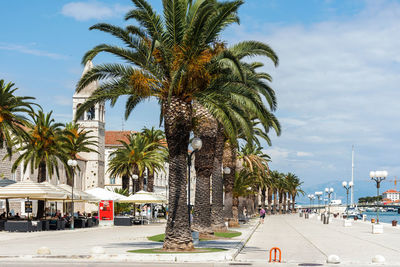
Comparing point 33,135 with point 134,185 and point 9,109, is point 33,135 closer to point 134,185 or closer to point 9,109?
point 9,109

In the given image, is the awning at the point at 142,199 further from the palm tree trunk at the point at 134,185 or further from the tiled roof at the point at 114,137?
the tiled roof at the point at 114,137

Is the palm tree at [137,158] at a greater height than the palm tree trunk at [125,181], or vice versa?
the palm tree at [137,158]

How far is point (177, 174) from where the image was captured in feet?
77.7

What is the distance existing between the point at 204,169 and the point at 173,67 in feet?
36.1

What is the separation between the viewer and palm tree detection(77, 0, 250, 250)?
22828mm

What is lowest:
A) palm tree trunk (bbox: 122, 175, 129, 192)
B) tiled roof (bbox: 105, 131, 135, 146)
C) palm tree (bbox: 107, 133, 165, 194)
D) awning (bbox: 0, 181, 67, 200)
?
awning (bbox: 0, 181, 67, 200)

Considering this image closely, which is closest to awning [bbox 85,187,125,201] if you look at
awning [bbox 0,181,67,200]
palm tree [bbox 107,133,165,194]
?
palm tree [bbox 107,133,165,194]

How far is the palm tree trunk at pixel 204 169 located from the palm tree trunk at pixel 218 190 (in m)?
4.27

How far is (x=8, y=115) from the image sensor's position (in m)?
42.6

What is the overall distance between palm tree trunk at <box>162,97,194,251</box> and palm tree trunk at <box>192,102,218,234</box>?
28.7ft

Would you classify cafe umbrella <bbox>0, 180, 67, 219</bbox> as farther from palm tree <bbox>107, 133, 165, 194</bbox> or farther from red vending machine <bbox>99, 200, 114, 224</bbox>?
palm tree <bbox>107, 133, 165, 194</bbox>

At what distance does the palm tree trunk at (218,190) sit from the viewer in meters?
38.5

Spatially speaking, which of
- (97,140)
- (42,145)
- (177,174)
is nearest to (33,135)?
(42,145)

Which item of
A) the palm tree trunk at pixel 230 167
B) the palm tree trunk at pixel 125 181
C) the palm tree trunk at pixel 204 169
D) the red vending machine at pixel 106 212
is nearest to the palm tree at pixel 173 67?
the palm tree trunk at pixel 204 169
